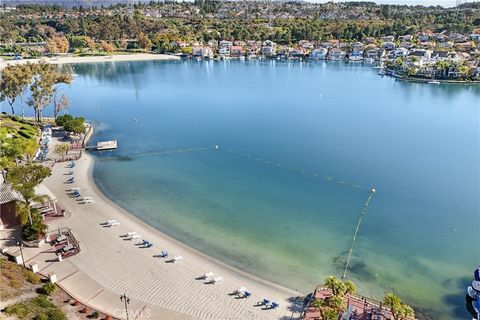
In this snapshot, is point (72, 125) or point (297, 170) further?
point (72, 125)

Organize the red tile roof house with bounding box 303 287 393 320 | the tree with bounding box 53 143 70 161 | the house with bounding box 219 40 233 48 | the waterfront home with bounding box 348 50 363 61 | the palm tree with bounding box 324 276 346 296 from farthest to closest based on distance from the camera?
the house with bounding box 219 40 233 48 → the waterfront home with bounding box 348 50 363 61 → the tree with bounding box 53 143 70 161 → the palm tree with bounding box 324 276 346 296 → the red tile roof house with bounding box 303 287 393 320

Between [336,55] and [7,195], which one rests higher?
[336,55]

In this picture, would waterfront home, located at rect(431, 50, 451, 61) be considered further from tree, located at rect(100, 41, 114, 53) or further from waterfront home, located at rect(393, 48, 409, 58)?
tree, located at rect(100, 41, 114, 53)

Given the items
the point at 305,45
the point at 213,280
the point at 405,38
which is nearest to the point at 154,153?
the point at 213,280

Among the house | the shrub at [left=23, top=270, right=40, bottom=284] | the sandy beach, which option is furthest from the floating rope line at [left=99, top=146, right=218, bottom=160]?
the house

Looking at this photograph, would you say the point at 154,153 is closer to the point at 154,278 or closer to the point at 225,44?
the point at 154,278
